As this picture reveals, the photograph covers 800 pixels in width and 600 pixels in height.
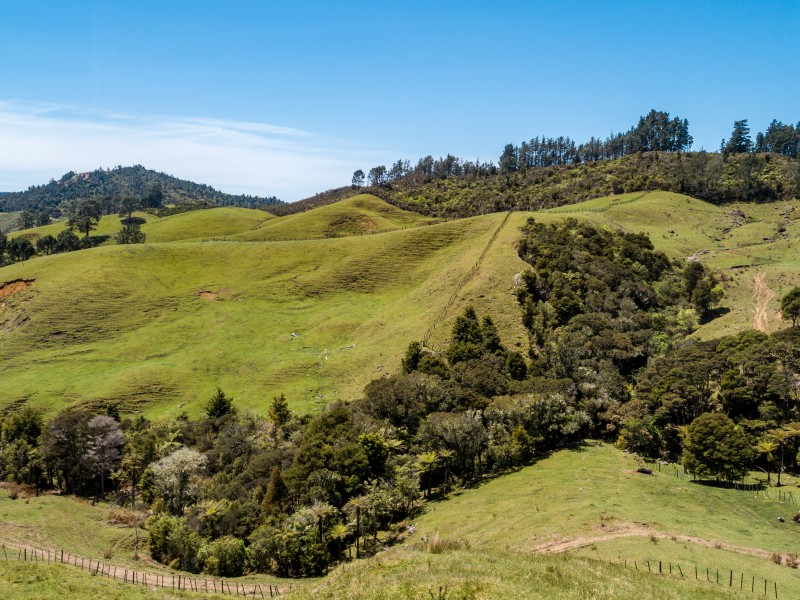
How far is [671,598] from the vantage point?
2302 cm

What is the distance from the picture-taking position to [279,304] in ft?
378

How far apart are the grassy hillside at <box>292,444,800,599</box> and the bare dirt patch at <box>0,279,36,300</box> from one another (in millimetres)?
109284

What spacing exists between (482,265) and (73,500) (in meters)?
83.4

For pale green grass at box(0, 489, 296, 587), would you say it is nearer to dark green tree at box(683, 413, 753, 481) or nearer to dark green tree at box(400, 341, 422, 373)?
dark green tree at box(400, 341, 422, 373)

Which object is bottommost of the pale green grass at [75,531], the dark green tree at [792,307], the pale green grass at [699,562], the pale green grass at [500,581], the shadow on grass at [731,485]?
the pale green grass at [75,531]

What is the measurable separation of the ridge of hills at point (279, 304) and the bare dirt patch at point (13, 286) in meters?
0.53

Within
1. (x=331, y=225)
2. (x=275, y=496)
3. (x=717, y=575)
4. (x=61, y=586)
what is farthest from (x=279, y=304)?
(x=717, y=575)

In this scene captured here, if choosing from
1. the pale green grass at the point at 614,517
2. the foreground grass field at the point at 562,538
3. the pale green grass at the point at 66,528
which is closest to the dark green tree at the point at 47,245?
the foreground grass field at the point at 562,538

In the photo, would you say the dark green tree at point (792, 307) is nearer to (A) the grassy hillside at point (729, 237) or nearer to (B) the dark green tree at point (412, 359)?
(A) the grassy hillside at point (729, 237)

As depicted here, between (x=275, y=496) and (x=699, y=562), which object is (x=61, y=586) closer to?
(x=275, y=496)

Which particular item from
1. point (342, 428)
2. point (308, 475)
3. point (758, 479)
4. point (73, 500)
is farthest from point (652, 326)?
point (73, 500)

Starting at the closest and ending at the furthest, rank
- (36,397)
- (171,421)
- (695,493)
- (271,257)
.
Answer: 1. (695,493)
2. (171,421)
3. (36,397)
4. (271,257)

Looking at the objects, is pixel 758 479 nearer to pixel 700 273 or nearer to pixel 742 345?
pixel 742 345

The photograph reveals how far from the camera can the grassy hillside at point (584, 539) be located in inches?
910
